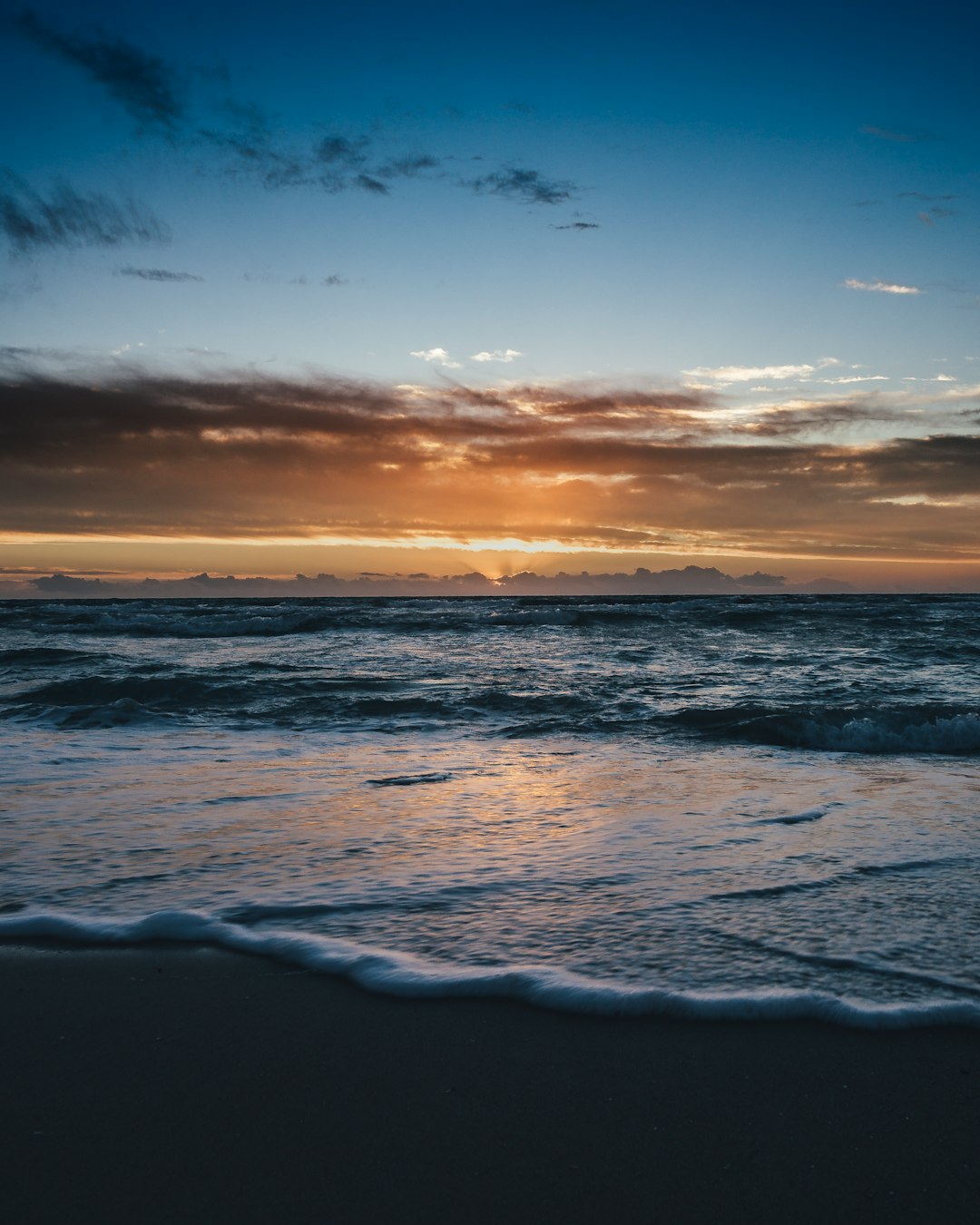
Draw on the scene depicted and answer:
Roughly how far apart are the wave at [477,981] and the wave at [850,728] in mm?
5259

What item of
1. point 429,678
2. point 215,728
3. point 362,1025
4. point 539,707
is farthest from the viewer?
point 429,678

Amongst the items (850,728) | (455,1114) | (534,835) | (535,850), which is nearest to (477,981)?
(455,1114)

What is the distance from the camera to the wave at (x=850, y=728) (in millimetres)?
7652

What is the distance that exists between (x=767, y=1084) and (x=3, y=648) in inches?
737

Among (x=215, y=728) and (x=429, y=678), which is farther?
(x=429, y=678)

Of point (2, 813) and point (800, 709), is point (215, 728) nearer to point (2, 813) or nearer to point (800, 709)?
point (2, 813)

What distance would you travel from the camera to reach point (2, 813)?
4.93m

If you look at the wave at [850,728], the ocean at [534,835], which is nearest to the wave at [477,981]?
the ocean at [534,835]

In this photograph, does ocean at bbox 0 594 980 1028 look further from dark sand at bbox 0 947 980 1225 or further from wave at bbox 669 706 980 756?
dark sand at bbox 0 947 980 1225

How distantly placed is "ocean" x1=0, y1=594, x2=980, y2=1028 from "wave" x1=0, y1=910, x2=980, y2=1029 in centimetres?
1

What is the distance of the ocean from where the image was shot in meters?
2.93

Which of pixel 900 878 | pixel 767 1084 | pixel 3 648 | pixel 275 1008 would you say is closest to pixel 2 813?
pixel 275 1008

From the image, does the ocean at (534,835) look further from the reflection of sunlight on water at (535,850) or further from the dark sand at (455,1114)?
the dark sand at (455,1114)

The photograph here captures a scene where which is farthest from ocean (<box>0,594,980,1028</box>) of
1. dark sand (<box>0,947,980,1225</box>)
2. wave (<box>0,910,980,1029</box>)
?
dark sand (<box>0,947,980,1225</box>)
